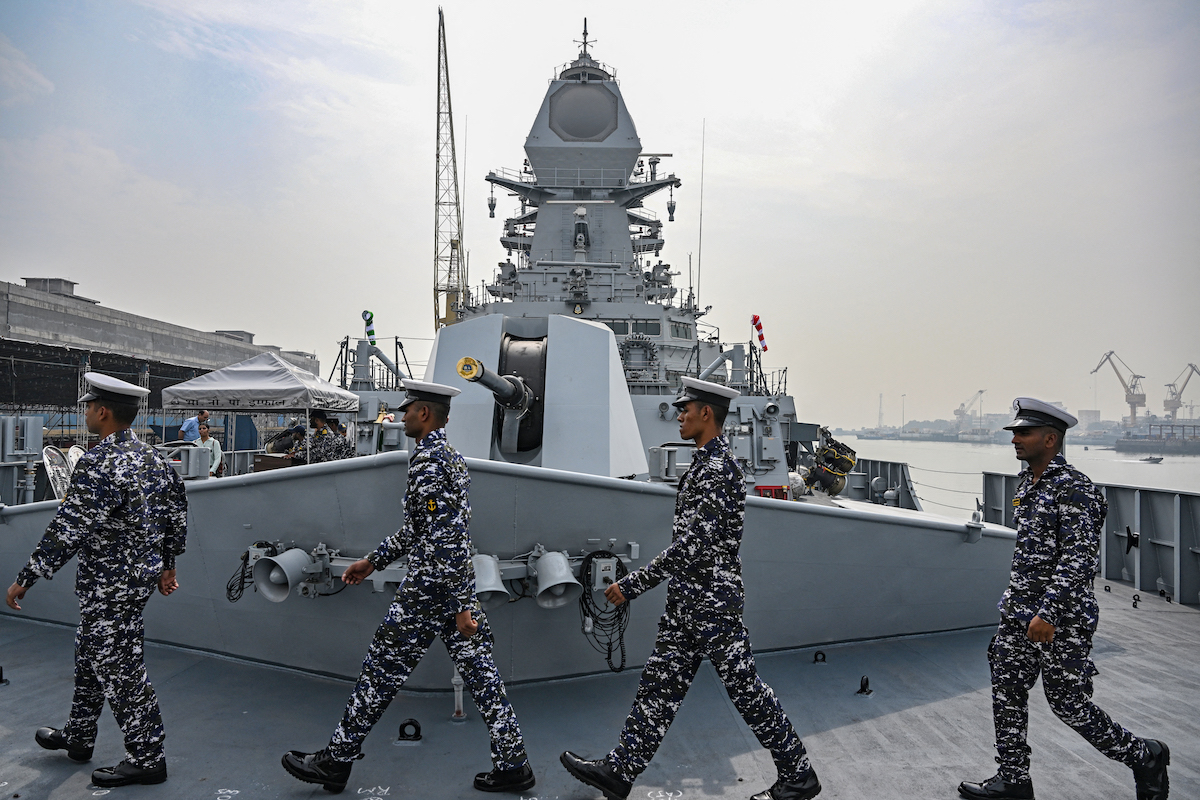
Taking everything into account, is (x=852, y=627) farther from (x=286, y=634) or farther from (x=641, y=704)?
(x=286, y=634)

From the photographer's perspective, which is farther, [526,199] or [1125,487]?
[526,199]

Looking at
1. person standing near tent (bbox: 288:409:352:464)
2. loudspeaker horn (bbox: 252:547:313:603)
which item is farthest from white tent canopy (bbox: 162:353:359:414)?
loudspeaker horn (bbox: 252:547:313:603)

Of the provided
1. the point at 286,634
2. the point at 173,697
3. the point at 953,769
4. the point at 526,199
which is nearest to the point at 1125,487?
the point at 953,769

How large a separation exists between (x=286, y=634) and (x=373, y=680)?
1.53 metres

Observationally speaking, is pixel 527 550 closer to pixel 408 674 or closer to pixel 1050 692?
pixel 408 674

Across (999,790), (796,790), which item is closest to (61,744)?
(796,790)

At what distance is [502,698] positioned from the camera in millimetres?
2580

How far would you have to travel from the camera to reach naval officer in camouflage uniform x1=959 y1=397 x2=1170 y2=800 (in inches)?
93.7

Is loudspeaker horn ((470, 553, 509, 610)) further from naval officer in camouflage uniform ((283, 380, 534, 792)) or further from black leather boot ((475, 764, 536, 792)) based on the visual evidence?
black leather boot ((475, 764, 536, 792))

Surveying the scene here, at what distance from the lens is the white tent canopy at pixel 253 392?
6.88 metres

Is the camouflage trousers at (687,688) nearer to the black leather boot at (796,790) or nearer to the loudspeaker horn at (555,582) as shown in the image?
the black leather boot at (796,790)

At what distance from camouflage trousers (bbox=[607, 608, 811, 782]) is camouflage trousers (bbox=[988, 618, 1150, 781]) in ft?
2.45

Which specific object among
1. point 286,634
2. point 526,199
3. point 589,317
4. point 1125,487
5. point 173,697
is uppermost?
point 526,199

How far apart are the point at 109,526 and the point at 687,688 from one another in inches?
83.9
